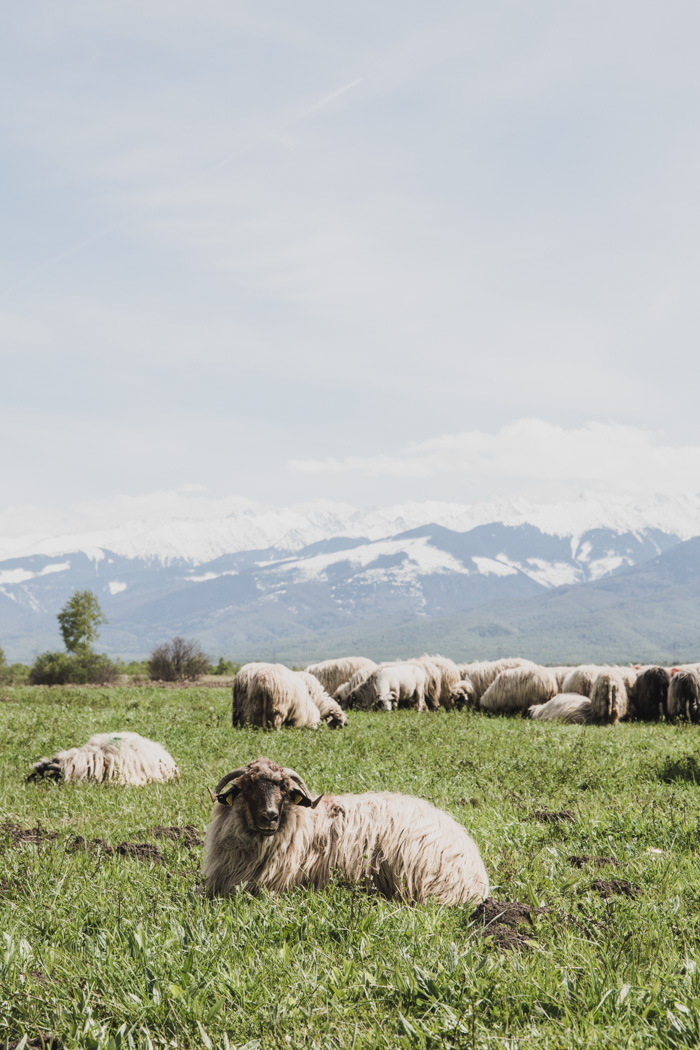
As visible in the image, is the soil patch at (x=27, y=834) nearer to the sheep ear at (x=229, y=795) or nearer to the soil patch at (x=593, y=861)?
the sheep ear at (x=229, y=795)

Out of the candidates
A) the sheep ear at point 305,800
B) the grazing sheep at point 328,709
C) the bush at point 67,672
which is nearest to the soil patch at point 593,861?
Answer: the sheep ear at point 305,800

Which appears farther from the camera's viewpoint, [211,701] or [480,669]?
[480,669]

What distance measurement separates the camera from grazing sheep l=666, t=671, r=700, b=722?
60.7 ft

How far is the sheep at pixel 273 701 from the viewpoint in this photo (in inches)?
620

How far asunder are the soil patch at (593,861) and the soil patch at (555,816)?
1.19 meters

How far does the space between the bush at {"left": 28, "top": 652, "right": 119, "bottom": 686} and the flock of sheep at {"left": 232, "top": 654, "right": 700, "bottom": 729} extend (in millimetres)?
20504

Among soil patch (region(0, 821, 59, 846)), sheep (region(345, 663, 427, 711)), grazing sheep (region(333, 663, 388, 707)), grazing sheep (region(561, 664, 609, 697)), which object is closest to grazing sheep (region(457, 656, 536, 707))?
grazing sheep (region(561, 664, 609, 697))

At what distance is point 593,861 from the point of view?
633 cm

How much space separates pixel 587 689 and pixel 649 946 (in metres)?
17.3

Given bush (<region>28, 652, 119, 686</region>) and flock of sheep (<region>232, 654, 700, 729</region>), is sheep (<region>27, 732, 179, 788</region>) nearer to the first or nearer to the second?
flock of sheep (<region>232, 654, 700, 729</region>)

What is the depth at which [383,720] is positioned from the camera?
17266mm

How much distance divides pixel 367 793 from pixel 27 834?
3.66 metres

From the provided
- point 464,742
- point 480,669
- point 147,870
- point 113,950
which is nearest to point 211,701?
point 480,669

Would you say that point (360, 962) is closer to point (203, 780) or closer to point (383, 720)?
point (203, 780)
